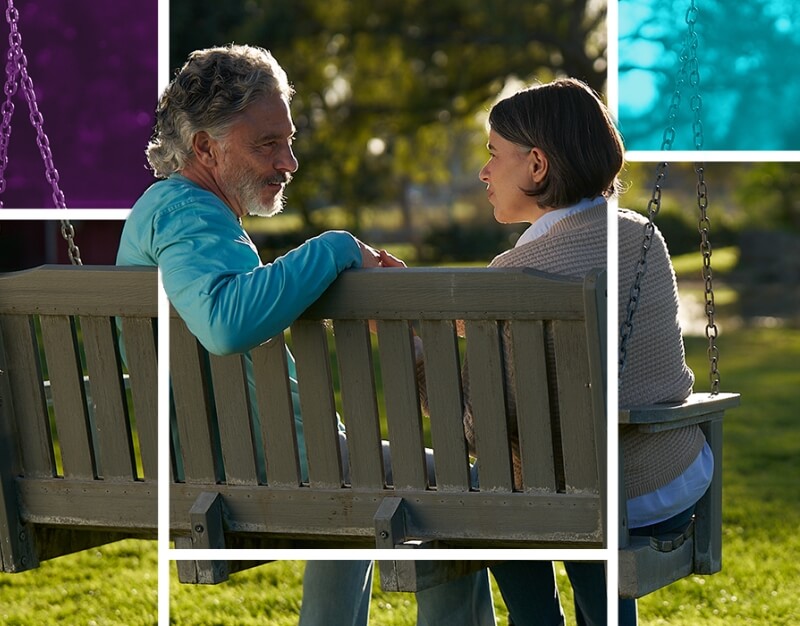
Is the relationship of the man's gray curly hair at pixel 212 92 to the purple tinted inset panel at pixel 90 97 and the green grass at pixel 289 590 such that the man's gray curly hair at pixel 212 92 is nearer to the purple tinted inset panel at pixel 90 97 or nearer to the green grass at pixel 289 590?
the purple tinted inset panel at pixel 90 97

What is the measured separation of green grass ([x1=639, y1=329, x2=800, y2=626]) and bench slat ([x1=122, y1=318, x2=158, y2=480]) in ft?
6.79

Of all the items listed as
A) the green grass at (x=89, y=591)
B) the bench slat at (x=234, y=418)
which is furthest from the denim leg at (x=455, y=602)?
the green grass at (x=89, y=591)

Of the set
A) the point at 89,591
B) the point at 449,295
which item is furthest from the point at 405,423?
the point at 89,591

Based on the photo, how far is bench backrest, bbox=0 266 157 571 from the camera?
3.11m

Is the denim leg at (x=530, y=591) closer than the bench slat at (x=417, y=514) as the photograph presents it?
No

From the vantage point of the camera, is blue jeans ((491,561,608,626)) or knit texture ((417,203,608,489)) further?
blue jeans ((491,561,608,626))

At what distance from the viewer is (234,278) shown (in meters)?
2.82

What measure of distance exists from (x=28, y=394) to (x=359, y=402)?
2.48ft

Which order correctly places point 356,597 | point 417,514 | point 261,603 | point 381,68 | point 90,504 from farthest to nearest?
1. point 381,68
2. point 261,603
3. point 356,597
4. point 90,504
5. point 417,514

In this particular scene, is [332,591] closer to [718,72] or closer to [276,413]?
[276,413]

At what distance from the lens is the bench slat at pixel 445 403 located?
2900mm

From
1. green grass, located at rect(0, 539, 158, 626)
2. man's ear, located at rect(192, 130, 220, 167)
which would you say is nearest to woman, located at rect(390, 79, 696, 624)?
man's ear, located at rect(192, 130, 220, 167)

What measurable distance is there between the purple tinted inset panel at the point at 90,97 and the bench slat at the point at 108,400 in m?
0.36

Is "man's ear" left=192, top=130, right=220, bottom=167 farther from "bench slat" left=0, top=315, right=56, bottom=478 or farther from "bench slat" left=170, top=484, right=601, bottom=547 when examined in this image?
"bench slat" left=170, top=484, right=601, bottom=547
